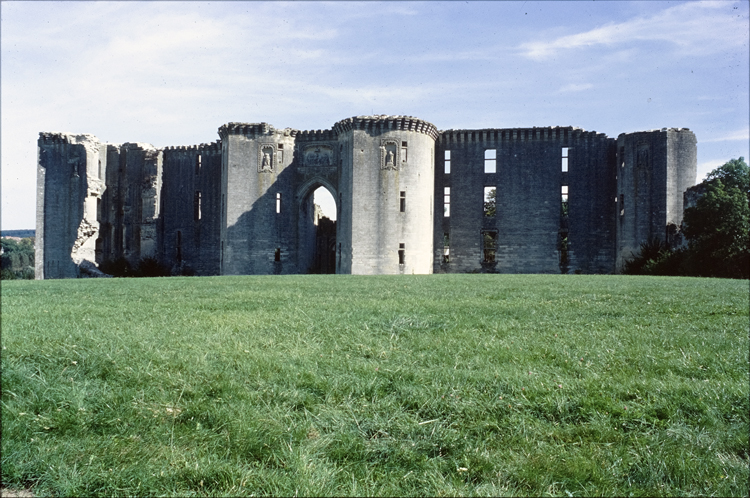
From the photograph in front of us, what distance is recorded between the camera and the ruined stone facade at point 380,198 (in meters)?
35.8

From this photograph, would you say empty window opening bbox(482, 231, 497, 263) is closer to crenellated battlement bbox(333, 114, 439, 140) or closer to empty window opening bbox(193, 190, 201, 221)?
crenellated battlement bbox(333, 114, 439, 140)

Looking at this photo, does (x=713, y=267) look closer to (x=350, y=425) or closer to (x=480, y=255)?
(x=480, y=255)

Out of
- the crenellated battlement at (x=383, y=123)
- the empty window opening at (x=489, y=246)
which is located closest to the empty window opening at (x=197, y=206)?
the crenellated battlement at (x=383, y=123)

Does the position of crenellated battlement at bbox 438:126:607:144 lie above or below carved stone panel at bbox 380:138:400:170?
above

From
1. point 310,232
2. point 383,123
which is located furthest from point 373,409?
point 310,232

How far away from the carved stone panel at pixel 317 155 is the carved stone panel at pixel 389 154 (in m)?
4.57

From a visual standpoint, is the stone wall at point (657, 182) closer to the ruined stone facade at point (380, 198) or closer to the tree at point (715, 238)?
the ruined stone facade at point (380, 198)

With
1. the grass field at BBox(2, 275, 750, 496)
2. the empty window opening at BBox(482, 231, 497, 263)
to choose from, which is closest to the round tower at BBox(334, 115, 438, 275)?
the empty window opening at BBox(482, 231, 497, 263)

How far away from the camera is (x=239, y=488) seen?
11.2 feet

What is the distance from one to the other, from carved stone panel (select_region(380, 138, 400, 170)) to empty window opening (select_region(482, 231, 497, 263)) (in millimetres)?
8746

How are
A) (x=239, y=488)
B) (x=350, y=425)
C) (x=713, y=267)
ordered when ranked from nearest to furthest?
(x=239, y=488) < (x=350, y=425) < (x=713, y=267)

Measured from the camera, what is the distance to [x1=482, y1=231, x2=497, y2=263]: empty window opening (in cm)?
3966

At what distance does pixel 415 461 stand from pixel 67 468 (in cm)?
228

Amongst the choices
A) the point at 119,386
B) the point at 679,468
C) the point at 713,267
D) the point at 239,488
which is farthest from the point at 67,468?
the point at 713,267
